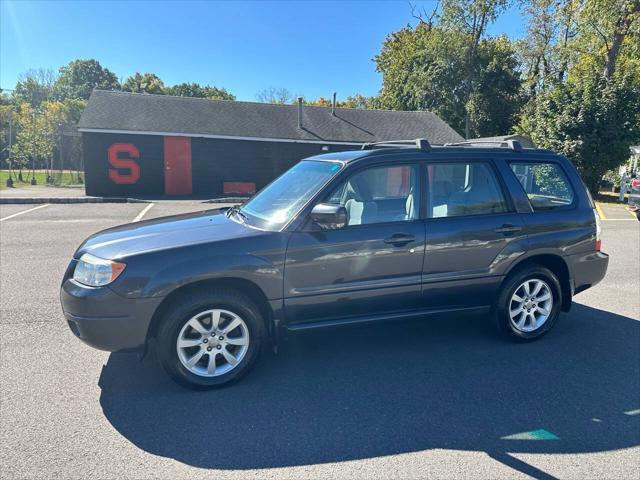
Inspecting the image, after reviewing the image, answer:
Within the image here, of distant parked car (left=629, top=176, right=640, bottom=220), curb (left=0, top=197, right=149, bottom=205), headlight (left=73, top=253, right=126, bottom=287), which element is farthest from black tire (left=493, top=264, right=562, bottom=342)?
curb (left=0, top=197, right=149, bottom=205)

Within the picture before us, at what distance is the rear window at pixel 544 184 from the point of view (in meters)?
4.45

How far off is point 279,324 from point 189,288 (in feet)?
2.44

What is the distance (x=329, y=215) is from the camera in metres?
3.46

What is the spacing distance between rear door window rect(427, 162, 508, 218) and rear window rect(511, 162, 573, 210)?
337 mm

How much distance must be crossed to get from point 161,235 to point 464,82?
34.5 metres

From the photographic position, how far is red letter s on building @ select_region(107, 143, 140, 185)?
838 inches

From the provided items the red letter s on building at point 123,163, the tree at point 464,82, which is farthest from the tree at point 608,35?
the red letter s on building at point 123,163

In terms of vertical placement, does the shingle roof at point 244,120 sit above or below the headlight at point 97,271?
above

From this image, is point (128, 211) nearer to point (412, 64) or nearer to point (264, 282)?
point (264, 282)

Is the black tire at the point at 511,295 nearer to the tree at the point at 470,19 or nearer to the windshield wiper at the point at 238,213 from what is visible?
the windshield wiper at the point at 238,213

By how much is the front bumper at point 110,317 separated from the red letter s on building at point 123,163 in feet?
65.4

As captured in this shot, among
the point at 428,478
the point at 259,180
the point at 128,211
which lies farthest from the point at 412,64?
the point at 428,478

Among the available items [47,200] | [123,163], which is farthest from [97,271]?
[123,163]

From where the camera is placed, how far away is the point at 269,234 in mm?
3545
